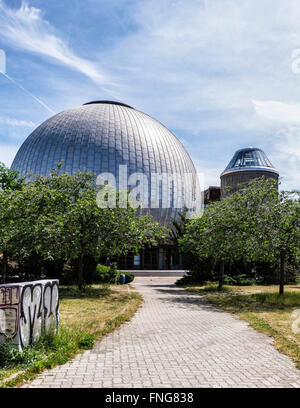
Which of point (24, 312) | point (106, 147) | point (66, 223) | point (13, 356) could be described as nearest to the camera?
point (13, 356)

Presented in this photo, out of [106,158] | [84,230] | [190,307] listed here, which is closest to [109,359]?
[190,307]

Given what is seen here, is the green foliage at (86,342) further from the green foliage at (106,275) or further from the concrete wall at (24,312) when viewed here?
the green foliage at (106,275)

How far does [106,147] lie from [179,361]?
4340 cm

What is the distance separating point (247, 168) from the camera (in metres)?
64.0

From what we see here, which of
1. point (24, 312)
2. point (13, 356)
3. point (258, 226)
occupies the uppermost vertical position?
point (258, 226)

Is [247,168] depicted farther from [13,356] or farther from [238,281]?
[13,356]

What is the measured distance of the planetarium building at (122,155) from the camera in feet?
157

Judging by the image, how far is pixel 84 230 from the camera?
62.6 ft

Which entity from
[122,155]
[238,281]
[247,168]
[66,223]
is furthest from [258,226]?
[247,168]

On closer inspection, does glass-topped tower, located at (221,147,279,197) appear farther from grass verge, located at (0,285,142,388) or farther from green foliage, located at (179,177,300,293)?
grass verge, located at (0,285,142,388)

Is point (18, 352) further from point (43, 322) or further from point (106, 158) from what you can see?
point (106, 158)

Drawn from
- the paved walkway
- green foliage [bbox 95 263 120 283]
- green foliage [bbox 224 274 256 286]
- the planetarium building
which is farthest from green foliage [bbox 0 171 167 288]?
the planetarium building
